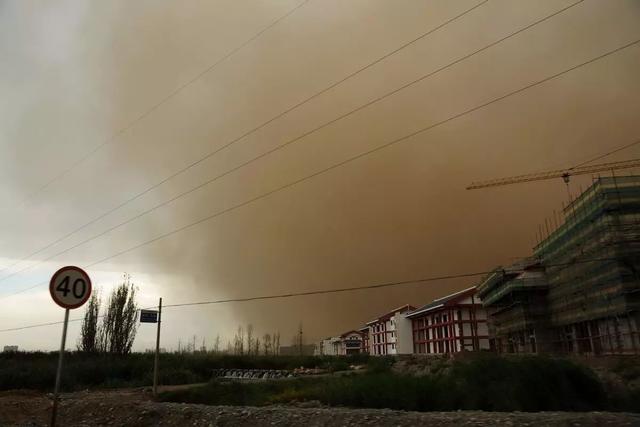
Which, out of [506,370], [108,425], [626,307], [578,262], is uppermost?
[578,262]

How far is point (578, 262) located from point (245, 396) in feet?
90.2

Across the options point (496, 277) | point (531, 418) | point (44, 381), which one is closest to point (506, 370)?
point (531, 418)

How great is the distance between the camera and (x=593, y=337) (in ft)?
111

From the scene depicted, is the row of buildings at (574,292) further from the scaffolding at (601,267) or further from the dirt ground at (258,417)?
the dirt ground at (258,417)

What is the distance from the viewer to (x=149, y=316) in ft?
56.7

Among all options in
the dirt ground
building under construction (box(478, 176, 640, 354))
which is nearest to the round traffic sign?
the dirt ground

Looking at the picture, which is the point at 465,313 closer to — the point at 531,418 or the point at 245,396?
the point at 245,396

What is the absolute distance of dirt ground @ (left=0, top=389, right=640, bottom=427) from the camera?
8219 millimetres

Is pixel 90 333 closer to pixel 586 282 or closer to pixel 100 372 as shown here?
pixel 100 372

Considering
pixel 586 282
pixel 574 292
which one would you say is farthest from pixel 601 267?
pixel 574 292

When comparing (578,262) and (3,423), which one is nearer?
(3,423)

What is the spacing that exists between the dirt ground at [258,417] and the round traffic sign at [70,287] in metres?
3.95

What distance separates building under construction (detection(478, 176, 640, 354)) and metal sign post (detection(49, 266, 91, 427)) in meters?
29.8

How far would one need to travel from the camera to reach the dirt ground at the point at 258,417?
27.0 feet
